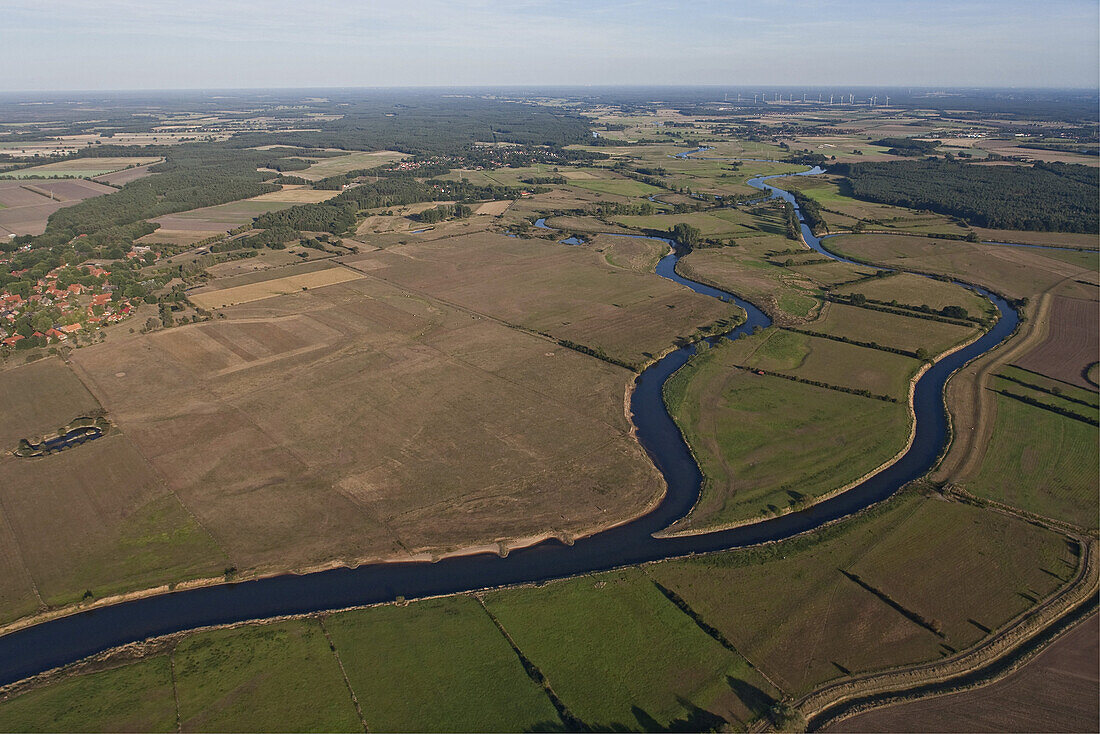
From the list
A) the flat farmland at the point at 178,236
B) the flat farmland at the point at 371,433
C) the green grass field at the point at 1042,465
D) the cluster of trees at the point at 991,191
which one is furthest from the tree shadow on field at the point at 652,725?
the cluster of trees at the point at 991,191

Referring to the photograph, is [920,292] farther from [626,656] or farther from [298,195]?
[298,195]

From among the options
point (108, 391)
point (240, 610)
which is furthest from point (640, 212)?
point (240, 610)

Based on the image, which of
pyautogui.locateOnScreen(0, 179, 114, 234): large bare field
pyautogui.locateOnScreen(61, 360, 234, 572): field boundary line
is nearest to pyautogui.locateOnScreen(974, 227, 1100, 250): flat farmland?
pyautogui.locateOnScreen(61, 360, 234, 572): field boundary line

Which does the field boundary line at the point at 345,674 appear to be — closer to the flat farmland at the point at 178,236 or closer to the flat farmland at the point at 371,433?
the flat farmland at the point at 371,433

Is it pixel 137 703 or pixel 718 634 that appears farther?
pixel 718 634

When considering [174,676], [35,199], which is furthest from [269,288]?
[35,199]

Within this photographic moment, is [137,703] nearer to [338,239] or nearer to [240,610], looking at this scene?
[240,610]

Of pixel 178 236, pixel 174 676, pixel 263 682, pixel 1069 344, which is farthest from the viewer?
pixel 178 236
